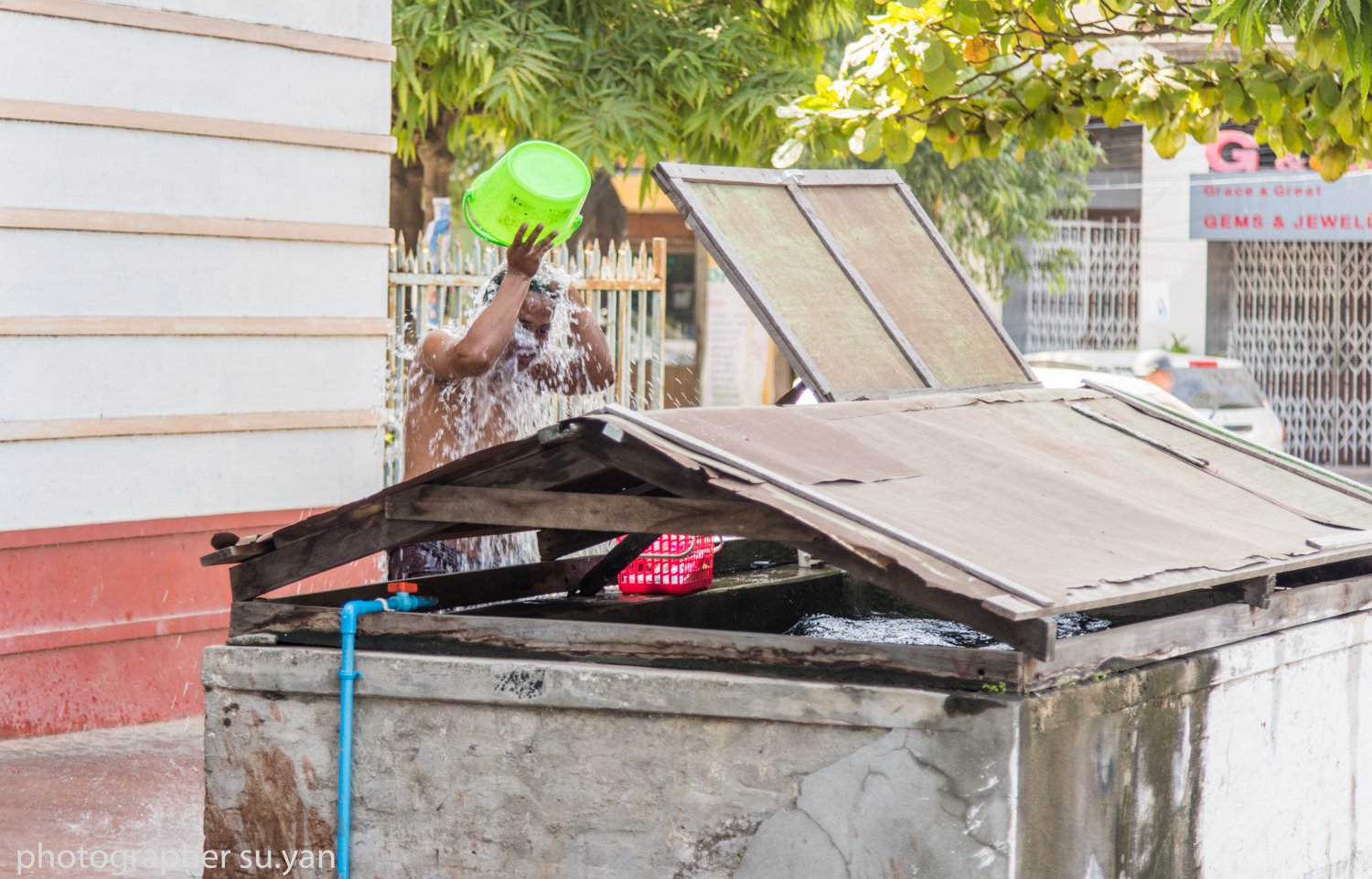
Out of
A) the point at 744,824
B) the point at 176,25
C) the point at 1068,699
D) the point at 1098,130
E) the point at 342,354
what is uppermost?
the point at 1098,130

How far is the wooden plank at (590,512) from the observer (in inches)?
111

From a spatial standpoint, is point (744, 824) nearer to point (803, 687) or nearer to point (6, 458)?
point (803, 687)

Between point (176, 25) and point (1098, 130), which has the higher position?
point (1098, 130)

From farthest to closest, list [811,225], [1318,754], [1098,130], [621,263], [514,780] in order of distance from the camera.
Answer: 1. [1098,130]
2. [621,263]
3. [811,225]
4. [1318,754]
5. [514,780]

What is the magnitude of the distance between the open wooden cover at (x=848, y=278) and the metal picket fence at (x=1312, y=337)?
1263 cm

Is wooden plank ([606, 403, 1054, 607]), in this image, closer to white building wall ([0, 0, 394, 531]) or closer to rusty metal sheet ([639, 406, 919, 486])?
rusty metal sheet ([639, 406, 919, 486])

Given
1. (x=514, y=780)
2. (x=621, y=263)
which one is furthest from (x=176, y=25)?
(x=514, y=780)

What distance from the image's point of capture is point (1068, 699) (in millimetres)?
2779

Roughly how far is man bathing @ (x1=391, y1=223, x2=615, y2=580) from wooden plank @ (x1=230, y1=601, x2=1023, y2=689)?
83cm

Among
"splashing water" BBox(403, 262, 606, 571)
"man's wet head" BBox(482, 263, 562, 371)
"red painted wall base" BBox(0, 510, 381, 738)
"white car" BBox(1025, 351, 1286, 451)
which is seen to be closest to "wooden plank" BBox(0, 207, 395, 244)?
"red painted wall base" BBox(0, 510, 381, 738)

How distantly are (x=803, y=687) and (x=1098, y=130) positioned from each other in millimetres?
15483

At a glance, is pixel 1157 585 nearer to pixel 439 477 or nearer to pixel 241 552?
pixel 439 477

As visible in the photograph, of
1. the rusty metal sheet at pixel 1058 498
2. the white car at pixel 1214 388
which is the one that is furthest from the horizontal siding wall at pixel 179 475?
the white car at pixel 1214 388

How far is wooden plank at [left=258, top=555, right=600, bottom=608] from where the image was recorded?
3639mm
